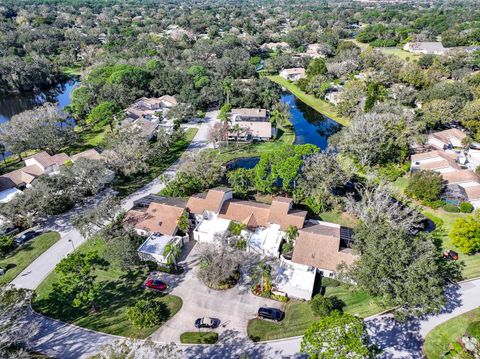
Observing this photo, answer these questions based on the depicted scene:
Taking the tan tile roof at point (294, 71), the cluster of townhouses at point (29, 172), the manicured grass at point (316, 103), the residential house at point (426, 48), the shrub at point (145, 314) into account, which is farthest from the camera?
the residential house at point (426, 48)

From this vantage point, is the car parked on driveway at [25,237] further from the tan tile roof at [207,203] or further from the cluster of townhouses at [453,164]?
the cluster of townhouses at [453,164]

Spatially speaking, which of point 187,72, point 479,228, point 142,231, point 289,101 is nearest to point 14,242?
point 142,231

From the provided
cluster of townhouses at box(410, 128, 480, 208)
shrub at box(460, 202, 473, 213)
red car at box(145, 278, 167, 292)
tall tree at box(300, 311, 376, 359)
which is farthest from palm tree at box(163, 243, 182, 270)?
shrub at box(460, 202, 473, 213)

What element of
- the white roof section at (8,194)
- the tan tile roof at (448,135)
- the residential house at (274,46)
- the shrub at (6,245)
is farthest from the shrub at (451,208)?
the residential house at (274,46)

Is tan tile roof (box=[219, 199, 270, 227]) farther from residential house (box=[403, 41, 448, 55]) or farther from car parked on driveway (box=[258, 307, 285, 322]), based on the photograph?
residential house (box=[403, 41, 448, 55])

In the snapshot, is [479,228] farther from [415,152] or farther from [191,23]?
[191,23]

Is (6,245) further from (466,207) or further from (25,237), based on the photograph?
(466,207)

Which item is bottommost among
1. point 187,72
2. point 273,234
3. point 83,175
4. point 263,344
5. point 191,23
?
point 263,344
